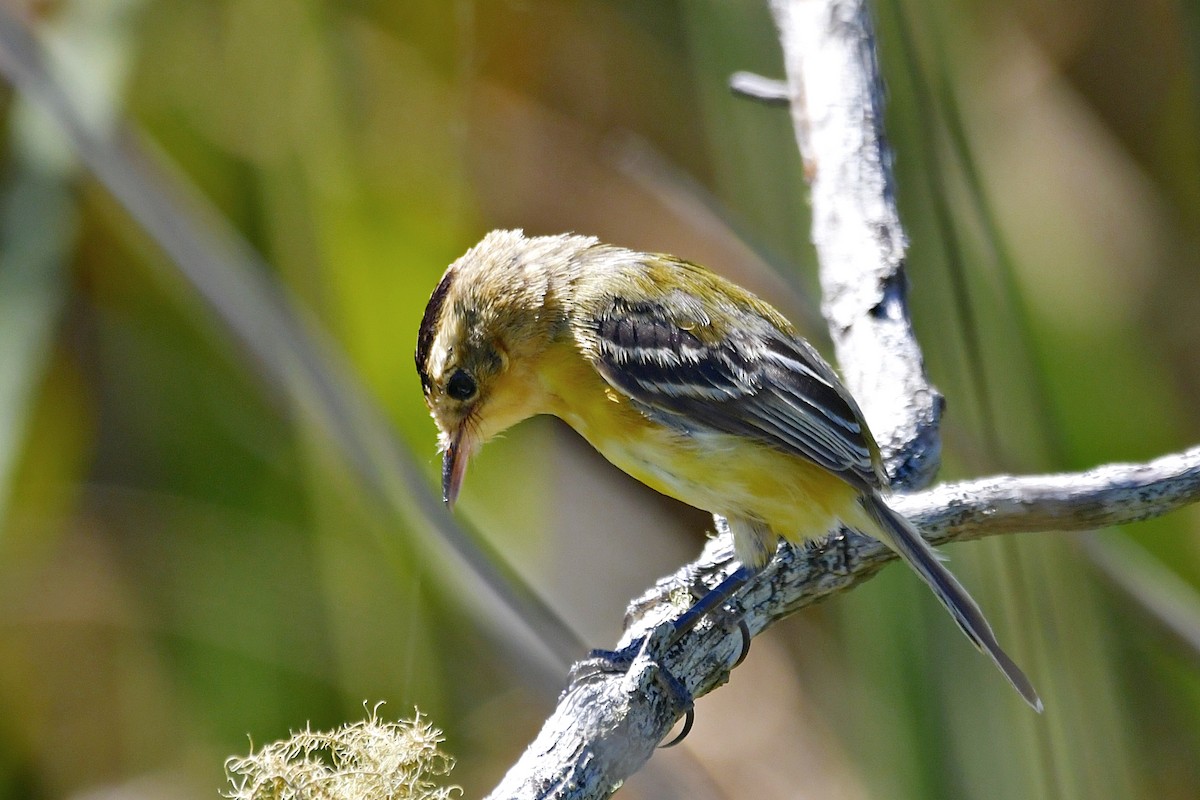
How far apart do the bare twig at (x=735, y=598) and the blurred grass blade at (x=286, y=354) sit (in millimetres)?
159

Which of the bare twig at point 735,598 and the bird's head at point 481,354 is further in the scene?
the bird's head at point 481,354

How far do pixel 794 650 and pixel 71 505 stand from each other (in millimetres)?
1936

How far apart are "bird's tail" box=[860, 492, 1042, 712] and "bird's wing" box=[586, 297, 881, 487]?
0.06m

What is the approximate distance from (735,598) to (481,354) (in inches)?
23.7

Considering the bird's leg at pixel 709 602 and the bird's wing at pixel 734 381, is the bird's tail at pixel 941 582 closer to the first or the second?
the bird's wing at pixel 734 381

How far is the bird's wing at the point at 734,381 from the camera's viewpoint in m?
1.79

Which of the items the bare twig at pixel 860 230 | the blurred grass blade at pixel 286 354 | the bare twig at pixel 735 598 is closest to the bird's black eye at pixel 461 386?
the blurred grass blade at pixel 286 354

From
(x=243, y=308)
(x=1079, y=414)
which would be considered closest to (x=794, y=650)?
(x=1079, y=414)

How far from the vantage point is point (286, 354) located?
71.5 inches

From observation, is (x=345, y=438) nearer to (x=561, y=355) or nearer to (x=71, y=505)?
(x=561, y=355)

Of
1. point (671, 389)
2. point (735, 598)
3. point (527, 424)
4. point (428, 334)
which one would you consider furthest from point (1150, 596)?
point (527, 424)

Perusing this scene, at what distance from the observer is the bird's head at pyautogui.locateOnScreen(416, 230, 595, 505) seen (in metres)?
1.96

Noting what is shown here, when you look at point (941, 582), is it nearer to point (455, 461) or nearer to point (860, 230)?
point (860, 230)

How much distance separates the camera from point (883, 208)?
6.78ft
